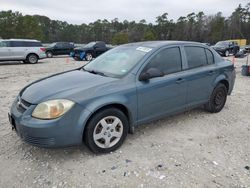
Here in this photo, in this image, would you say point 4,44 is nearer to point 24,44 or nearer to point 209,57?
point 24,44

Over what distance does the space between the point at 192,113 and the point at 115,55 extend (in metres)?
2.07

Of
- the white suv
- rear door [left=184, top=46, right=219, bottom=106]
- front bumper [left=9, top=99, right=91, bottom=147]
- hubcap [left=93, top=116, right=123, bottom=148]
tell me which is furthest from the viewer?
the white suv

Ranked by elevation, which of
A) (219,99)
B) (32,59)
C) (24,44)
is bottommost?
(219,99)

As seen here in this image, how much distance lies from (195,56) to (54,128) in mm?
2913

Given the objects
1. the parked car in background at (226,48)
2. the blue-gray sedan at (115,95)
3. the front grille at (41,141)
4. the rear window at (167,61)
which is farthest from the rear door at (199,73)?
the parked car in background at (226,48)

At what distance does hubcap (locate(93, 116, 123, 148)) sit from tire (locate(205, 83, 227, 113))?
90.1 inches

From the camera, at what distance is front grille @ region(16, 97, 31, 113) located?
3.03 metres

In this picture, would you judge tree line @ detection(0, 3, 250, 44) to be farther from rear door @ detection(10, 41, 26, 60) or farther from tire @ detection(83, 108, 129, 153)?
tire @ detection(83, 108, 129, 153)

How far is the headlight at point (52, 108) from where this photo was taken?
2861 mm

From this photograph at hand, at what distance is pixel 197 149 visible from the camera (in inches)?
135

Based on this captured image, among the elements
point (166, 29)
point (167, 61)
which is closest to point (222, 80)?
point (167, 61)

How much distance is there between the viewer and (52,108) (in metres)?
2.87

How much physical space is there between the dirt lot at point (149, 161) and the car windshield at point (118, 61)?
1.10m

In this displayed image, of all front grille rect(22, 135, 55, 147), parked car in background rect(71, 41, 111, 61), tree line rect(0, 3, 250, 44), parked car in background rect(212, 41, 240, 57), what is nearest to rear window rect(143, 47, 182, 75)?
front grille rect(22, 135, 55, 147)
